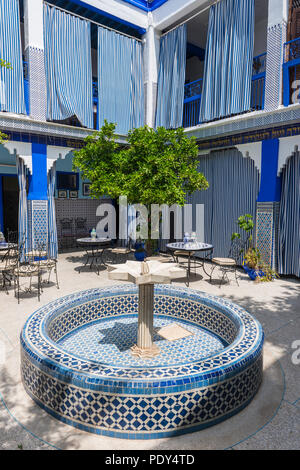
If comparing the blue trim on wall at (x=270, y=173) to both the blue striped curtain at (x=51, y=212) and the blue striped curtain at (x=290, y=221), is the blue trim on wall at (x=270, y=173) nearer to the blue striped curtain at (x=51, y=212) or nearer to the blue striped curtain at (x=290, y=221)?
the blue striped curtain at (x=290, y=221)

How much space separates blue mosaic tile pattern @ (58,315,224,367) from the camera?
3.66m

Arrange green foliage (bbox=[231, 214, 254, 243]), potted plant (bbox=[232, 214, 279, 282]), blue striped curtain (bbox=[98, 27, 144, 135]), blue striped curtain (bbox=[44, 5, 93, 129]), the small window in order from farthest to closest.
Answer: the small window, blue striped curtain (bbox=[98, 27, 144, 135]), blue striped curtain (bbox=[44, 5, 93, 129]), green foliage (bbox=[231, 214, 254, 243]), potted plant (bbox=[232, 214, 279, 282])

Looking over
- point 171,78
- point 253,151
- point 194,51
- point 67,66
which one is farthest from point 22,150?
point 194,51

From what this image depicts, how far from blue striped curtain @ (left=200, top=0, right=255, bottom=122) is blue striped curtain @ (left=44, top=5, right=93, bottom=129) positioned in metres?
3.45

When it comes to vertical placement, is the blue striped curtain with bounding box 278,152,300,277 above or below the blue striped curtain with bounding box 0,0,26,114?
below

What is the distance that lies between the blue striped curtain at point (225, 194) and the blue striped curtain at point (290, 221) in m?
0.82

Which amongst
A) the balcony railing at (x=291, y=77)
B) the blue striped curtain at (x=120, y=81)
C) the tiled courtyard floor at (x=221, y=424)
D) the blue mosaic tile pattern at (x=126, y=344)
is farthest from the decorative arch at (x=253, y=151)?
the blue mosaic tile pattern at (x=126, y=344)

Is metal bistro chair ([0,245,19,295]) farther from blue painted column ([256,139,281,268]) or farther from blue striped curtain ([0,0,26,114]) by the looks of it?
blue painted column ([256,139,281,268])

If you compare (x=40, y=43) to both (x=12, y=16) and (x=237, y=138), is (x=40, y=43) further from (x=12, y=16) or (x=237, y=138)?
(x=237, y=138)

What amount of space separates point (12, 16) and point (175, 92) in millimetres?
4789

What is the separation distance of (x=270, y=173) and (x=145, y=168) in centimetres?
304

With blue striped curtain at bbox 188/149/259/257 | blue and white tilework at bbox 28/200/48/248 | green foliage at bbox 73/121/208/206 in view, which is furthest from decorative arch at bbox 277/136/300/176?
blue and white tilework at bbox 28/200/48/248

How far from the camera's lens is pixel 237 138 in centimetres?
840

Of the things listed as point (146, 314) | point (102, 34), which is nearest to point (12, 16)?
point (102, 34)
